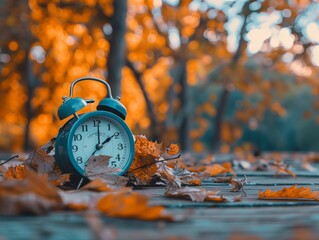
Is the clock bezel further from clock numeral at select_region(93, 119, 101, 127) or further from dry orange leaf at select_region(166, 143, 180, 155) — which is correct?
dry orange leaf at select_region(166, 143, 180, 155)

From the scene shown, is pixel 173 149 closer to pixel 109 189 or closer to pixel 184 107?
pixel 109 189

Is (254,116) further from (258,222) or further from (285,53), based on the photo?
(258,222)

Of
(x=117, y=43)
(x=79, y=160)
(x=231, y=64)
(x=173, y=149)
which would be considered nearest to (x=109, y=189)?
(x=79, y=160)

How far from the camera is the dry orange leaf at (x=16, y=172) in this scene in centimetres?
218

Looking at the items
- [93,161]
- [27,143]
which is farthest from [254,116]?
[93,161]

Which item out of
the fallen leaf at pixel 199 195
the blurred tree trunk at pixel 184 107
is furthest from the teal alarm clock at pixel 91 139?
the blurred tree trunk at pixel 184 107

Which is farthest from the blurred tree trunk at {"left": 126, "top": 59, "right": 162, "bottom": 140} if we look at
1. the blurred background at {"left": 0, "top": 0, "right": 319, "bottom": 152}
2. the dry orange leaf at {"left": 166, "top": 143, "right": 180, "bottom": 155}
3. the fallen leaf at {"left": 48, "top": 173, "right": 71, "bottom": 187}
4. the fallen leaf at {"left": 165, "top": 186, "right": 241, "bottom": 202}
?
the fallen leaf at {"left": 165, "top": 186, "right": 241, "bottom": 202}

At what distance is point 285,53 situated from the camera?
39.7 feet

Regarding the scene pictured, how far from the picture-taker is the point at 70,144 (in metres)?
2.10

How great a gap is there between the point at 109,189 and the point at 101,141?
43 centimetres

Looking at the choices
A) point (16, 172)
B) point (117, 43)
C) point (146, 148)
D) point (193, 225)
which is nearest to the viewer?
point (193, 225)

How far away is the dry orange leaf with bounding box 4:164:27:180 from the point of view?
7.14 feet

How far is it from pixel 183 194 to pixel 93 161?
0.46 metres

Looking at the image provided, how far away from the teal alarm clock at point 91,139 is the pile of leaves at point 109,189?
0.05 m
